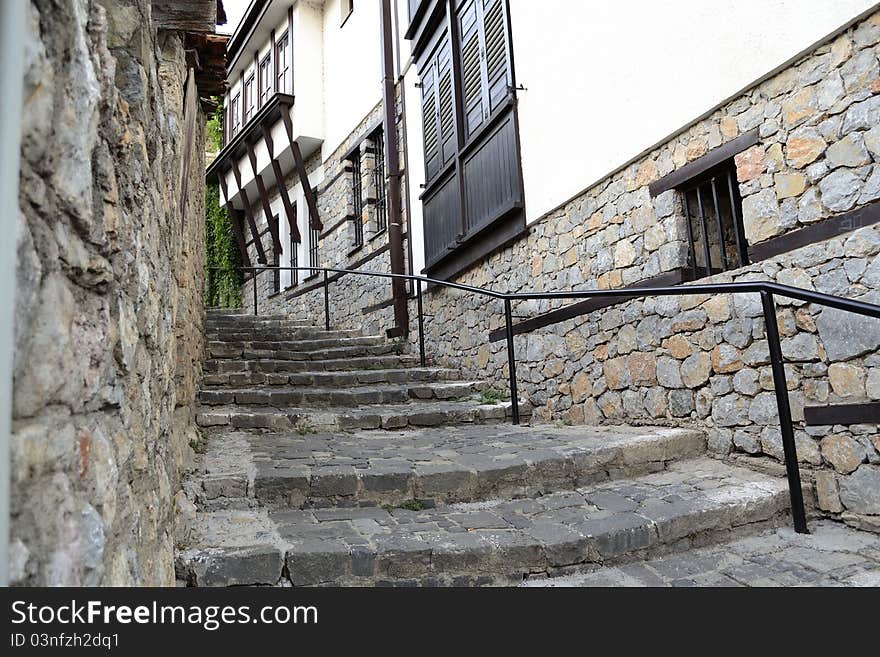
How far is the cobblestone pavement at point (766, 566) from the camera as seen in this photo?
2264mm

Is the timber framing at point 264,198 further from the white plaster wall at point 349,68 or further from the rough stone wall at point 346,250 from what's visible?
the white plaster wall at point 349,68

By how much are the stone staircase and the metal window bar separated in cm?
549

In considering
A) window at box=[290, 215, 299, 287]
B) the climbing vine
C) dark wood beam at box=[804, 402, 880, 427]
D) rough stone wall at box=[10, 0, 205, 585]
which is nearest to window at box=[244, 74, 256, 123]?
the climbing vine

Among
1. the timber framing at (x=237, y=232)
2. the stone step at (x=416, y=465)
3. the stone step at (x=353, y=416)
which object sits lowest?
the stone step at (x=416, y=465)

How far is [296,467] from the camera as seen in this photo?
314cm

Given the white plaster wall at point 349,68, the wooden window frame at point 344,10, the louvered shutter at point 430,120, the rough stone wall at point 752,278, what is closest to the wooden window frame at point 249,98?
the white plaster wall at point 349,68

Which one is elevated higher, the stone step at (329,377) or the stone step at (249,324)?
the stone step at (249,324)

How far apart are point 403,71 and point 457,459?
627 cm

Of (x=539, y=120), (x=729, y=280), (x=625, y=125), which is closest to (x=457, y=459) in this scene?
(x=729, y=280)

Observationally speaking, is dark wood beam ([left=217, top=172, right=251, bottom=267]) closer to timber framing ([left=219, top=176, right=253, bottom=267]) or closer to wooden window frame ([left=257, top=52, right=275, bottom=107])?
timber framing ([left=219, top=176, right=253, bottom=267])

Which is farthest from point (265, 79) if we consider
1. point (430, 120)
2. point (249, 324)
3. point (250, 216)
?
point (430, 120)

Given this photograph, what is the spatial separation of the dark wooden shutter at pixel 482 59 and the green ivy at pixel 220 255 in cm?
886

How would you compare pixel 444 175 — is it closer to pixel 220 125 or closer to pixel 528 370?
pixel 528 370

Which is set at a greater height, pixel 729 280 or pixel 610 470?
pixel 729 280
